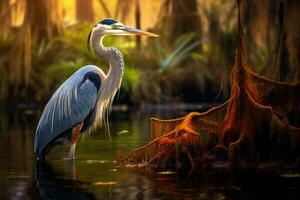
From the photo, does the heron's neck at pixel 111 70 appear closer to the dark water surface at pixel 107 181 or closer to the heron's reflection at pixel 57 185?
the dark water surface at pixel 107 181

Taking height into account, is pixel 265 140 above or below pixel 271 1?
below

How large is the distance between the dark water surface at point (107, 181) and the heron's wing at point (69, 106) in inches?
16.0

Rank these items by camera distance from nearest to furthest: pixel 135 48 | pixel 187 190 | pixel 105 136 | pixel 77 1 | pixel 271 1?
pixel 187 190 < pixel 105 136 < pixel 271 1 < pixel 135 48 < pixel 77 1

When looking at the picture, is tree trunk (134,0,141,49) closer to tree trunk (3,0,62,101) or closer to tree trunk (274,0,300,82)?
tree trunk (3,0,62,101)

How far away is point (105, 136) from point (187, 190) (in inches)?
315

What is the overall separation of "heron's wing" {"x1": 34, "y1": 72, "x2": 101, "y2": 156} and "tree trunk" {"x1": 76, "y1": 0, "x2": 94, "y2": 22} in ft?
99.1

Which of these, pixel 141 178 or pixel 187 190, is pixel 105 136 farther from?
pixel 187 190

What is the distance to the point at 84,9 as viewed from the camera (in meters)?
44.7

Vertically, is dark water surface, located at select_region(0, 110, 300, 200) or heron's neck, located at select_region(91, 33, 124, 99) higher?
heron's neck, located at select_region(91, 33, 124, 99)

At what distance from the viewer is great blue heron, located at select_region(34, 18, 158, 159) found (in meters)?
12.9

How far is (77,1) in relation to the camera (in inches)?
1778

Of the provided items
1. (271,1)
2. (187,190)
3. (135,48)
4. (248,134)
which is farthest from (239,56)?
(135,48)

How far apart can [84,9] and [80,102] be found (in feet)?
104

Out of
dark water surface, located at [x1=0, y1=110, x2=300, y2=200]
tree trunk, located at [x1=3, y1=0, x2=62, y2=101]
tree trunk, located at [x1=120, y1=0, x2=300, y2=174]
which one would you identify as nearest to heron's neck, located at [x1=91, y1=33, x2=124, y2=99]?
dark water surface, located at [x1=0, y1=110, x2=300, y2=200]
